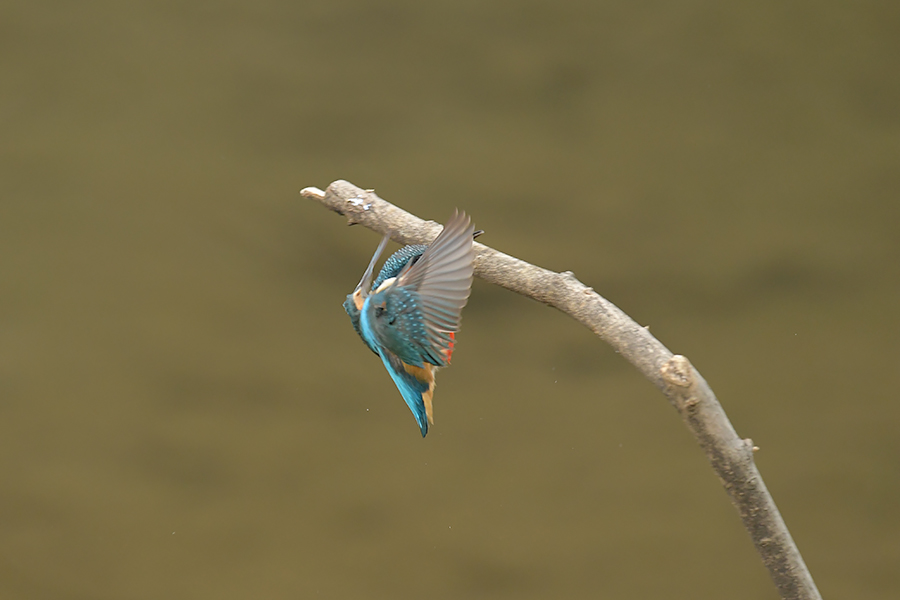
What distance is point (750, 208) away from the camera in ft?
4.50

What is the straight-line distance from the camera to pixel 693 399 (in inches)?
26.0

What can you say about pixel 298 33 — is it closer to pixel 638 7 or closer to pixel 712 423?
pixel 638 7

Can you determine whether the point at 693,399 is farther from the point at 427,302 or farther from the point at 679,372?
the point at 427,302

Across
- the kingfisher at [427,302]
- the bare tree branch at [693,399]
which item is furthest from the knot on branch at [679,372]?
the kingfisher at [427,302]

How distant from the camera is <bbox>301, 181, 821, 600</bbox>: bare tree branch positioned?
67cm

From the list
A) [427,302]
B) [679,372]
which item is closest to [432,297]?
[427,302]

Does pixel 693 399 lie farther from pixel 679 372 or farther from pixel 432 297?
pixel 432 297

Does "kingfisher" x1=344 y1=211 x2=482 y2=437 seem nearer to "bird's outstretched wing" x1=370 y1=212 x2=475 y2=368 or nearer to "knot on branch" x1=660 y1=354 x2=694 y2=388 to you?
"bird's outstretched wing" x1=370 y1=212 x2=475 y2=368

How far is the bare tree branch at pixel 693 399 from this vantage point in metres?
0.67

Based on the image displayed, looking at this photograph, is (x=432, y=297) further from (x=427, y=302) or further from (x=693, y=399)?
(x=693, y=399)

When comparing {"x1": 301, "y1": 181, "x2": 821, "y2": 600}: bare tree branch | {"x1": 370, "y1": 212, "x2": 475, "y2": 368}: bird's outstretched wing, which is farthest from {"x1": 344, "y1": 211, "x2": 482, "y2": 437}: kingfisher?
{"x1": 301, "y1": 181, "x2": 821, "y2": 600}: bare tree branch

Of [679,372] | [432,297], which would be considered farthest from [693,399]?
[432,297]

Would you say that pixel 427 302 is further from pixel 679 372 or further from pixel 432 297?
pixel 679 372

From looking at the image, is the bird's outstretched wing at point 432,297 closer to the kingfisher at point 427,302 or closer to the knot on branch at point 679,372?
the kingfisher at point 427,302
